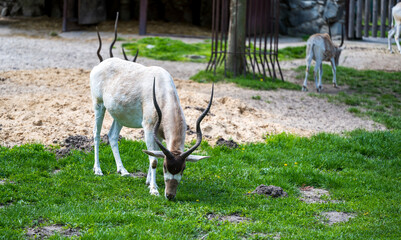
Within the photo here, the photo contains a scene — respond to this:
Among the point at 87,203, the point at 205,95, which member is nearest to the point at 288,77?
the point at 205,95

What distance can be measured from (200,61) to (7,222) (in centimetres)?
1188

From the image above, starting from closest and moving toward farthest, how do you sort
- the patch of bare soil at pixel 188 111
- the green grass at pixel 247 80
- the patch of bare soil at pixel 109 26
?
1. the patch of bare soil at pixel 188 111
2. the green grass at pixel 247 80
3. the patch of bare soil at pixel 109 26

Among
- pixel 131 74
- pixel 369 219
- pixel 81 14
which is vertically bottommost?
pixel 369 219

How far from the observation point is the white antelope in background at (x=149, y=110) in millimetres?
5672

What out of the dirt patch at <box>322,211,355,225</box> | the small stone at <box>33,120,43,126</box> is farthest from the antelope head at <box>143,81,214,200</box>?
the small stone at <box>33,120,43,126</box>

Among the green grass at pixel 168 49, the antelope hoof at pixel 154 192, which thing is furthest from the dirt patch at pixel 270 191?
the green grass at pixel 168 49

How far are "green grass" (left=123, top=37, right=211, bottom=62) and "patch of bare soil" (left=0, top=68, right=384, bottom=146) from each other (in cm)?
379

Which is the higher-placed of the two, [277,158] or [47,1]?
[47,1]

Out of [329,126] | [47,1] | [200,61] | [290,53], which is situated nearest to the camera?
[329,126]

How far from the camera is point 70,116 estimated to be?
9.04 meters

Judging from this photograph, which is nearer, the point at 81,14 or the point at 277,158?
the point at 277,158

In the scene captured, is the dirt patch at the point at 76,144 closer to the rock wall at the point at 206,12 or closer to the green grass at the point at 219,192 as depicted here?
the green grass at the point at 219,192

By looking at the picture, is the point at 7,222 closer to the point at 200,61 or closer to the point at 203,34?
the point at 200,61

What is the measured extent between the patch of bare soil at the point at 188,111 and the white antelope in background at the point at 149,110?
1.57m
